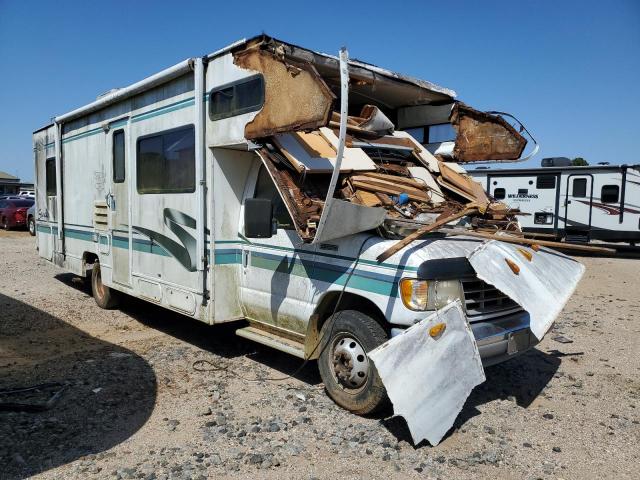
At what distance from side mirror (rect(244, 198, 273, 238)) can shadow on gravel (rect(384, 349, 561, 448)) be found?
1.90 meters

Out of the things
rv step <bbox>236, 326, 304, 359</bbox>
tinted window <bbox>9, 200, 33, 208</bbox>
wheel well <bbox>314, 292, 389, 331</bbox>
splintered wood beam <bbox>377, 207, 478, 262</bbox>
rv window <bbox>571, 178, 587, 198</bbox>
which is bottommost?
rv step <bbox>236, 326, 304, 359</bbox>

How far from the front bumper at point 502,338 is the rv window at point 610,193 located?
529 inches

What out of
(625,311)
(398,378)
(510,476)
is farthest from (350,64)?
(625,311)

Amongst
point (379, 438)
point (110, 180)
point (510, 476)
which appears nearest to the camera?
point (510, 476)

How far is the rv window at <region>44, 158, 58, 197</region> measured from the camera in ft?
30.8

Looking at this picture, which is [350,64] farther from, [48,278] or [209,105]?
[48,278]

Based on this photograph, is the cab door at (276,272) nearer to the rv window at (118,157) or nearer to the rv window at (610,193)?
the rv window at (118,157)

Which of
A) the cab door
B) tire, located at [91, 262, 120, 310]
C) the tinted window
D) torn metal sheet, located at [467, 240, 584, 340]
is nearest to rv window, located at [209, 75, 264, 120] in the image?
the cab door

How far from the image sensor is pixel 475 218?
5395 millimetres

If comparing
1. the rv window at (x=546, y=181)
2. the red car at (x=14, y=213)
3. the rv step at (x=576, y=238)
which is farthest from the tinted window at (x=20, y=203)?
the rv step at (x=576, y=238)

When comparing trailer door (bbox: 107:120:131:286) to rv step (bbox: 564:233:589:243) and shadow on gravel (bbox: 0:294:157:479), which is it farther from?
rv step (bbox: 564:233:589:243)

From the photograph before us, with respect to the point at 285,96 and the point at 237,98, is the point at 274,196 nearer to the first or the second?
the point at 237,98

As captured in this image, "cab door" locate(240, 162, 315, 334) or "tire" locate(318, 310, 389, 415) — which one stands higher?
"cab door" locate(240, 162, 315, 334)

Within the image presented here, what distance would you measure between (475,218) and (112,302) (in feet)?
18.8
